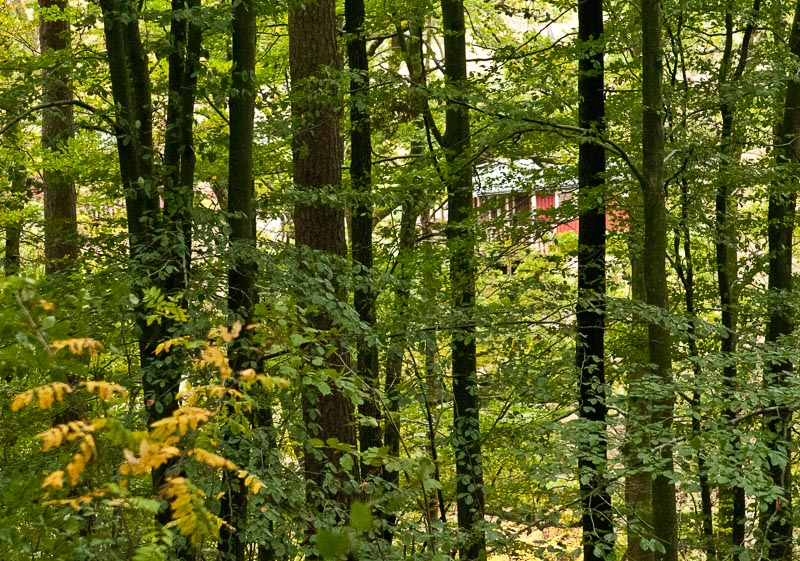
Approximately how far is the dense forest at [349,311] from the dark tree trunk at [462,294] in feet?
0.18

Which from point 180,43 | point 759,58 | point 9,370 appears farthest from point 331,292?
point 759,58

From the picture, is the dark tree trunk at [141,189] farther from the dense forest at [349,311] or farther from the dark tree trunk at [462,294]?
the dark tree trunk at [462,294]

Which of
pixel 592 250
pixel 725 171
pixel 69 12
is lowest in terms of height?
pixel 592 250

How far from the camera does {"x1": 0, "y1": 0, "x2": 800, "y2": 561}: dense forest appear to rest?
3416 mm

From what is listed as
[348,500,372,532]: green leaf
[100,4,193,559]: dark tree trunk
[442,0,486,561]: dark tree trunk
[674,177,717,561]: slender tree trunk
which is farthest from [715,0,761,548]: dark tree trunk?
[348,500,372,532]: green leaf

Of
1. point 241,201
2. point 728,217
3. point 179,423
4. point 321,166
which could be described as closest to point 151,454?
point 179,423

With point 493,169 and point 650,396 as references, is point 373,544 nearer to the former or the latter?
point 650,396

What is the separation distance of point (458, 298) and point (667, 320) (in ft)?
8.48

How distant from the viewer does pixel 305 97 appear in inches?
268

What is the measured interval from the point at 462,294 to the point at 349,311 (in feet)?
13.9

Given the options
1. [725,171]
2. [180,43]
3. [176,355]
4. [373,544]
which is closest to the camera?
[373,544]

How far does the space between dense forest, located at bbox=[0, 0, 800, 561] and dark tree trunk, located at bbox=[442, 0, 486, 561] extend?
0.06 meters

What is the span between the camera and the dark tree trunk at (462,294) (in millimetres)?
6516

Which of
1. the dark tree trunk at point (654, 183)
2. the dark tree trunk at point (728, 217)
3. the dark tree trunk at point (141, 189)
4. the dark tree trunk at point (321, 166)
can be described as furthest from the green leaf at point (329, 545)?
the dark tree trunk at point (728, 217)
